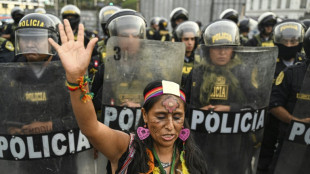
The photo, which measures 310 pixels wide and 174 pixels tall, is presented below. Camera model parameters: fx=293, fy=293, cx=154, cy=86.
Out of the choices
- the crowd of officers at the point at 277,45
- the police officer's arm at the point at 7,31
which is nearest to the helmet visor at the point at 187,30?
the crowd of officers at the point at 277,45

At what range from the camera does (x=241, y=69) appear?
2615 millimetres

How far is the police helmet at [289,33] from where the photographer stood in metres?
4.27

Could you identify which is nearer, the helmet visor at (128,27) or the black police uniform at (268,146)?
the helmet visor at (128,27)

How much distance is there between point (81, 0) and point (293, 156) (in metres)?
27.7

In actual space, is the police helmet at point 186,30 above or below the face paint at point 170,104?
above

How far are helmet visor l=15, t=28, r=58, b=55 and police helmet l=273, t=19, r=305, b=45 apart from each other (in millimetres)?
3252

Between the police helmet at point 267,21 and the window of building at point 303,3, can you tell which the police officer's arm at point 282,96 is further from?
the window of building at point 303,3

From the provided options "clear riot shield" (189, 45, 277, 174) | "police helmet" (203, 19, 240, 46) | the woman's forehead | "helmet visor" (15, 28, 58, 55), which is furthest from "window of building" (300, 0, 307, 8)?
the woman's forehead

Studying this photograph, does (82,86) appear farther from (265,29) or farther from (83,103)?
(265,29)

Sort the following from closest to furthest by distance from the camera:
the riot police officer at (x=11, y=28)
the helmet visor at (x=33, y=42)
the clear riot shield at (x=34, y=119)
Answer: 1. the clear riot shield at (x=34, y=119)
2. the helmet visor at (x=33, y=42)
3. the riot police officer at (x=11, y=28)

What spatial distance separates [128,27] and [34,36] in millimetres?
939

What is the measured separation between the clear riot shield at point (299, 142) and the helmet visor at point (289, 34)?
73.9 inches

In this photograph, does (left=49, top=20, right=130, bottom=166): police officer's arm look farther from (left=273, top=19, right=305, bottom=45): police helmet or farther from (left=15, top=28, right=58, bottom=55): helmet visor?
(left=273, top=19, right=305, bottom=45): police helmet

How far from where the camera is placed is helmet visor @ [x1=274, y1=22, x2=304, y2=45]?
14.0 ft
